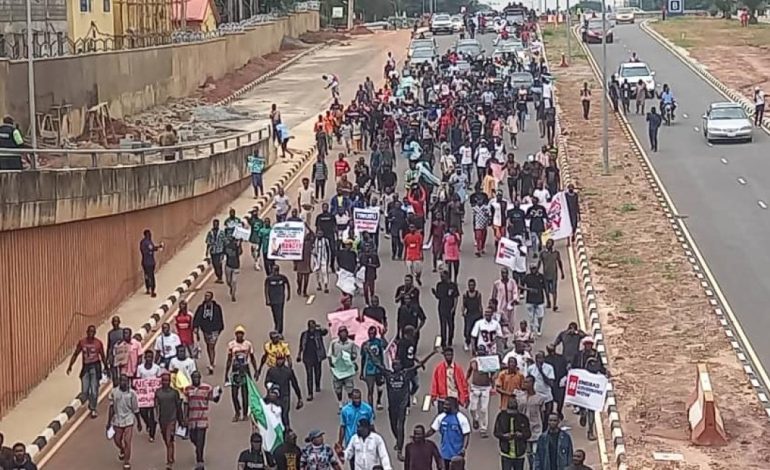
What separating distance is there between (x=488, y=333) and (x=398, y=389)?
2452 mm

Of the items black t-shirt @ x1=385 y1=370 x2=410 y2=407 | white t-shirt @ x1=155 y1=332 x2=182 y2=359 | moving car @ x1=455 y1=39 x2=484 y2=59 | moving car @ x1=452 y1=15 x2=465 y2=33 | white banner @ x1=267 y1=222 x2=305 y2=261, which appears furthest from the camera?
moving car @ x1=452 y1=15 x2=465 y2=33

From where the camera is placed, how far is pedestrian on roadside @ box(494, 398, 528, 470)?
1556 centimetres

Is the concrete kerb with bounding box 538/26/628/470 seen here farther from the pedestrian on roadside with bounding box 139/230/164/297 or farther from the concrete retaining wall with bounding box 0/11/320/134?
the concrete retaining wall with bounding box 0/11/320/134

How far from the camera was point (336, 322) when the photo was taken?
19.3 m

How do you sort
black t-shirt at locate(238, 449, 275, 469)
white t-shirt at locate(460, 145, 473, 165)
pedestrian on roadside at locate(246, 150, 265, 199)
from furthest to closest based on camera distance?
1. pedestrian on roadside at locate(246, 150, 265, 199)
2. white t-shirt at locate(460, 145, 473, 165)
3. black t-shirt at locate(238, 449, 275, 469)

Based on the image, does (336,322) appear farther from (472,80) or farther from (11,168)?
(472,80)

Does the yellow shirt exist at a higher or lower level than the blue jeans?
higher

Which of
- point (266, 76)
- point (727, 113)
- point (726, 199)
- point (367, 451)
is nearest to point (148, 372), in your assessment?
point (367, 451)

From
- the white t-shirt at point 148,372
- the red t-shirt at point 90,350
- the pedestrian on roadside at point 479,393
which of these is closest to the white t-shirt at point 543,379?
the pedestrian on roadside at point 479,393

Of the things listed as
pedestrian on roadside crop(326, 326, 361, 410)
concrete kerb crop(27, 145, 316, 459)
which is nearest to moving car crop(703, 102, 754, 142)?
concrete kerb crop(27, 145, 316, 459)

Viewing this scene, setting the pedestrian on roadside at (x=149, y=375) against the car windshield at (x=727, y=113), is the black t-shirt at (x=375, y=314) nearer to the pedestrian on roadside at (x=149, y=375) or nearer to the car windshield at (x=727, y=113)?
the pedestrian on roadside at (x=149, y=375)

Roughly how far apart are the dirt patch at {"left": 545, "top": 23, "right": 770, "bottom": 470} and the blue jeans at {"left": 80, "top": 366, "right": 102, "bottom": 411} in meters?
6.84

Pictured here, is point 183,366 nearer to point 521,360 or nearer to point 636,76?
point 521,360

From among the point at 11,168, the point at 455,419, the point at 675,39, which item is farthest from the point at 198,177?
the point at 675,39
